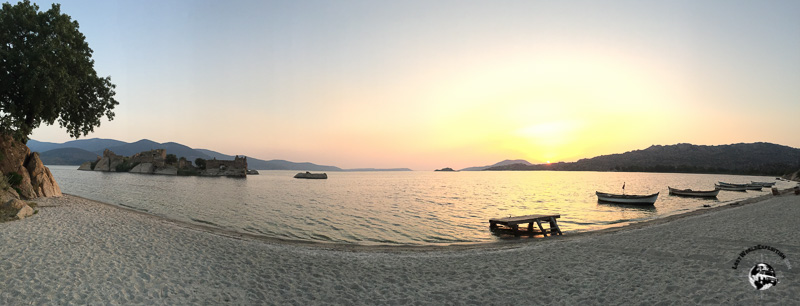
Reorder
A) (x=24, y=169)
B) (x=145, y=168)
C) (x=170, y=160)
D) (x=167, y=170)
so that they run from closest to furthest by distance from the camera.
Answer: (x=24, y=169)
(x=167, y=170)
(x=145, y=168)
(x=170, y=160)

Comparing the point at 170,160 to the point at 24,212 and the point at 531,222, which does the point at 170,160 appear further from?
the point at 531,222

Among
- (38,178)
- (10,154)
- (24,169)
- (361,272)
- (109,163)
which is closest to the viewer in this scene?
(361,272)

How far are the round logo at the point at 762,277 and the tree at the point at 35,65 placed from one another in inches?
1412

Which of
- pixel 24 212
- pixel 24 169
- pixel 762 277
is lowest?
pixel 762 277

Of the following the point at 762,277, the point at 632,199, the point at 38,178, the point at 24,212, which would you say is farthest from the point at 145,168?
the point at 762,277

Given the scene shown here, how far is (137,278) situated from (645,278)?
49.3ft

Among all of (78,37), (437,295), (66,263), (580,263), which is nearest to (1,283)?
(66,263)

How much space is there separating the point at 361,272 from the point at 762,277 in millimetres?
11604

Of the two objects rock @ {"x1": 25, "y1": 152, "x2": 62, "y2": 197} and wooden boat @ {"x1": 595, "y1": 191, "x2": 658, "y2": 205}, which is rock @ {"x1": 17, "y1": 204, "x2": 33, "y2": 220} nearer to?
rock @ {"x1": 25, "y1": 152, "x2": 62, "y2": 197}

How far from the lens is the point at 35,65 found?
20.8 m

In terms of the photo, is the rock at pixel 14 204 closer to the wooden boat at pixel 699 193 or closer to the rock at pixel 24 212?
the rock at pixel 24 212

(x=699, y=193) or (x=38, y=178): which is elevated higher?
(x=38, y=178)

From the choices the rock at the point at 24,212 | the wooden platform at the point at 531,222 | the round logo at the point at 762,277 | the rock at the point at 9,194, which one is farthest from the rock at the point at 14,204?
the round logo at the point at 762,277

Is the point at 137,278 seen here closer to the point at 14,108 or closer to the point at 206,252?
the point at 206,252
